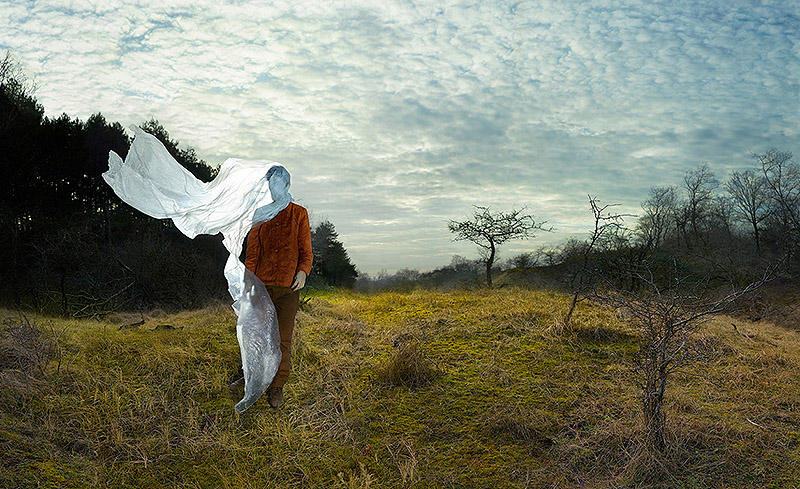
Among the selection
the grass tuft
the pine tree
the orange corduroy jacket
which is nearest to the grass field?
the grass tuft

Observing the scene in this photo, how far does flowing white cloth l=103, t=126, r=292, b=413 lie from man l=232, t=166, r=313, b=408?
11cm

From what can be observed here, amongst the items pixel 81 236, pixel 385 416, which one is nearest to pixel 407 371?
pixel 385 416

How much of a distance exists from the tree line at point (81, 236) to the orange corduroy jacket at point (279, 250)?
6505 mm

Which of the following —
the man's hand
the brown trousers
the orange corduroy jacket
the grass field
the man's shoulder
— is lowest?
the grass field

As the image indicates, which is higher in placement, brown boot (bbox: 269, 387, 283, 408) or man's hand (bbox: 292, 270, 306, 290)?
man's hand (bbox: 292, 270, 306, 290)

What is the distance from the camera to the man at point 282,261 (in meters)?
4.14

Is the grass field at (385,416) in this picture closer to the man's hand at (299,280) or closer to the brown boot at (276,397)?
the brown boot at (276,397)

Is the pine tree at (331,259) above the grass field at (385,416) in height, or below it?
above

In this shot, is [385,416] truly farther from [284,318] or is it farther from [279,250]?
[279,250]

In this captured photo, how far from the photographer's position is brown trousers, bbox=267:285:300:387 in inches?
166

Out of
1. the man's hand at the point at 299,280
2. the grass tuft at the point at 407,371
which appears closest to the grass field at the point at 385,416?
the grass tuft at the point at 407,371

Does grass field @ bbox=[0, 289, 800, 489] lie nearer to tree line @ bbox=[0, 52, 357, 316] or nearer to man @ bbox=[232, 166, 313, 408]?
man @ bbox=[232, 166, 313, 408]

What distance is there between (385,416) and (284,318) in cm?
122

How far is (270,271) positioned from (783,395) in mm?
4992
